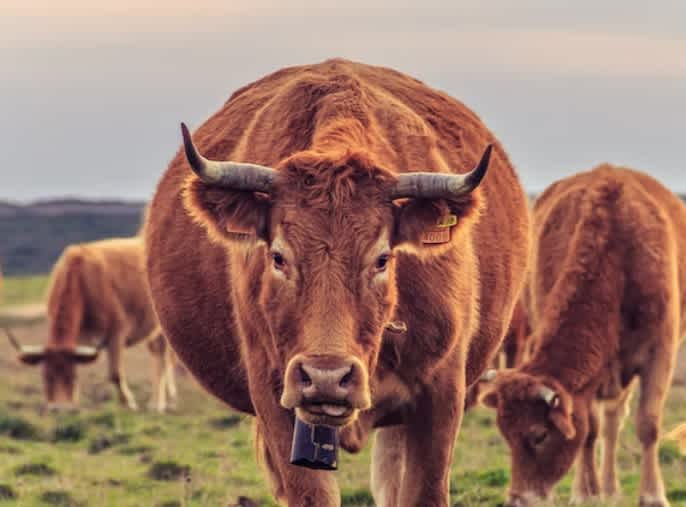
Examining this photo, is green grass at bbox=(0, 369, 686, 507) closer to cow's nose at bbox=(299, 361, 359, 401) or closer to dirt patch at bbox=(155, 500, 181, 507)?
dirt patch at bbox=(155, 500, 181, 507)

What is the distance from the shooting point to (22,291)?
171 feet

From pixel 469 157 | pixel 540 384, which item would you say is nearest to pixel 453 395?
pixel 469 157

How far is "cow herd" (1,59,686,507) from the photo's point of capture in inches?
233

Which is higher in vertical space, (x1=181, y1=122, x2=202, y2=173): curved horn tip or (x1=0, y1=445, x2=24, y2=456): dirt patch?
(x1=181, y1=122, x2=202, y2=173): curved horn tip

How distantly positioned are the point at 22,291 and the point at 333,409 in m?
47.5

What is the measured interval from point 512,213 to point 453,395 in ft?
6.06

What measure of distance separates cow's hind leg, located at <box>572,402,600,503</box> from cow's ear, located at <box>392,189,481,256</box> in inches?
237

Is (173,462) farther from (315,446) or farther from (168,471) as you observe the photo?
(315,446)

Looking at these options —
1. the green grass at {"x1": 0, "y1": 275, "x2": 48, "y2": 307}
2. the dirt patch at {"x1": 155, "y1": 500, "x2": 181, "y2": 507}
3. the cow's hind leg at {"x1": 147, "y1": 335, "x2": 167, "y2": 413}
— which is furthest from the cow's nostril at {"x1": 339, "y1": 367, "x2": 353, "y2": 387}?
the green grass at {"x1": 0, "y1": 275, "x2": 48, "y2": 307}

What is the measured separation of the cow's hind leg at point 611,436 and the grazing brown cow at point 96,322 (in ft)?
29.7

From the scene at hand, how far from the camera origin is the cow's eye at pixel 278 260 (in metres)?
5.97

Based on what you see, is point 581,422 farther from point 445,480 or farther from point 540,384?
point 445,480

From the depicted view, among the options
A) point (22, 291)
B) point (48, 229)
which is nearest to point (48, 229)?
point (48, 229)

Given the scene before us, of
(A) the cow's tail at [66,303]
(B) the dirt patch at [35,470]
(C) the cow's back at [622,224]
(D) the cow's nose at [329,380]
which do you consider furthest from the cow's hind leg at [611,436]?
(A) the cow's tail at [66,303]
